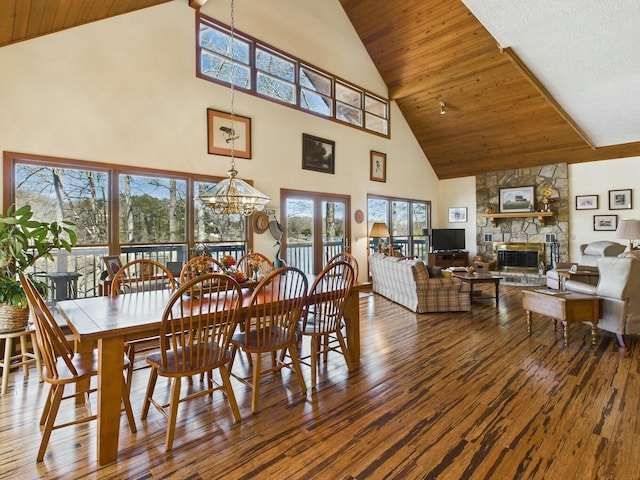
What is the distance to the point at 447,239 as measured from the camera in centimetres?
970

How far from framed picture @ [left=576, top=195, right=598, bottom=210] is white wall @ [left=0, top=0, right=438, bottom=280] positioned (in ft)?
17.9

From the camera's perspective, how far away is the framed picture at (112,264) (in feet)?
13.0

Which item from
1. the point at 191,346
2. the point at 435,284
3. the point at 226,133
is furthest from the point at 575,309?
the point at 226,133

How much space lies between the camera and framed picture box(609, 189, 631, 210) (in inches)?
298

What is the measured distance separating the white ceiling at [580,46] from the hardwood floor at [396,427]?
3.88 meters

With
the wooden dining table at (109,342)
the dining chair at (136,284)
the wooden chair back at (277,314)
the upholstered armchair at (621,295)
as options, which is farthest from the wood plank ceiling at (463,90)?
the wooden dining table at (109,342)

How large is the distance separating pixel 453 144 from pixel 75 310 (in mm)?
9079

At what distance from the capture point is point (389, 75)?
8219 mm

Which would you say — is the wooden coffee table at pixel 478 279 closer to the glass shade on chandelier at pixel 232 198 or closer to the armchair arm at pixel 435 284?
the armchair arm at pixel 435 284

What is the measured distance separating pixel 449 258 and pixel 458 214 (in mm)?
1447

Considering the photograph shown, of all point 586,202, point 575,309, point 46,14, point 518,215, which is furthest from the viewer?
point 518,215

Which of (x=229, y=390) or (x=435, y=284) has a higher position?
(x=435, y=284)

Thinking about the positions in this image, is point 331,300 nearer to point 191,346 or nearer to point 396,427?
point 396,427

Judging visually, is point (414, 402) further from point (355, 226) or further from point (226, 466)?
point (355, 226)
